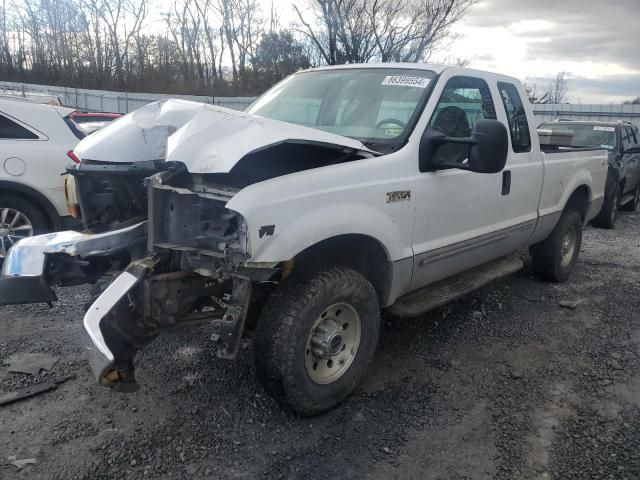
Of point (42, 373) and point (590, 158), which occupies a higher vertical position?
point (590, 158)

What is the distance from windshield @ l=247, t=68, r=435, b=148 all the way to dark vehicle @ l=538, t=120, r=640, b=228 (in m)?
5.84

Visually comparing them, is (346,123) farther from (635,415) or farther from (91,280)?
(635,415)

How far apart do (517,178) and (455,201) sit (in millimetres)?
990

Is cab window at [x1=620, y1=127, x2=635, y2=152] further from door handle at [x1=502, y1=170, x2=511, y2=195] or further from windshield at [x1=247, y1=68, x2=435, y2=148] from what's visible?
windshield at [x1=247, y1=68, x2=435, y2=148]

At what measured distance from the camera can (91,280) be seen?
10.5ft

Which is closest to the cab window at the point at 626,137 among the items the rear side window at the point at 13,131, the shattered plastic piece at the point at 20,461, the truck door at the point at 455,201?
the truck door at the point at 455,201

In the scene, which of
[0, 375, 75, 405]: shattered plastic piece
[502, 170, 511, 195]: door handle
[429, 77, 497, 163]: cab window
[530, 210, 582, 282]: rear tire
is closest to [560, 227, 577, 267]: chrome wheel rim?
[530, 210, 582, 282]: rear tire

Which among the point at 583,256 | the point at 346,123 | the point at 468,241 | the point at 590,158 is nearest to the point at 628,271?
the point at 583,256

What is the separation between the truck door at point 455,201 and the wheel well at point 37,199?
4.10 meters

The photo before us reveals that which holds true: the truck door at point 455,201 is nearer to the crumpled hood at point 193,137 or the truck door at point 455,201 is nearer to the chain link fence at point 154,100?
the crumpled hood at point 193,137

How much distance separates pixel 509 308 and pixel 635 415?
1.86 m

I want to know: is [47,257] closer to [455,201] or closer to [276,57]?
[455,201]

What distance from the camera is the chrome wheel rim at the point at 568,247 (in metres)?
5.85

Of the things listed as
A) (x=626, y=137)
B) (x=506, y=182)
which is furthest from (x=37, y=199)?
(x=626, y=137)
